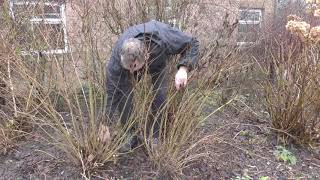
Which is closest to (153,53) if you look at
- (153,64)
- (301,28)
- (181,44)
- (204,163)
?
(153,64)

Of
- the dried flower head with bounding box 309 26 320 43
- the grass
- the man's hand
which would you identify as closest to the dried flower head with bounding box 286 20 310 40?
the dried flower head with bounding box 309 26 320 43

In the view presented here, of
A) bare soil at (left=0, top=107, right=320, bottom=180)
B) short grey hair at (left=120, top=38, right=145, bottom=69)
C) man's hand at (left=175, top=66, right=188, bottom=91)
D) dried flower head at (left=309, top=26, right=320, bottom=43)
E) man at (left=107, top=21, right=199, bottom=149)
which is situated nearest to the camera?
short grey hair at (left=120, top=38, right=145, bottom=69)

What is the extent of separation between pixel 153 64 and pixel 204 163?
3.60 feet

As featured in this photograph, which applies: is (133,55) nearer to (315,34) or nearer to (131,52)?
(131,52)

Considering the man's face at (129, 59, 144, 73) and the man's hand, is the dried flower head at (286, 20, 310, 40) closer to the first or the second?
the man's hand

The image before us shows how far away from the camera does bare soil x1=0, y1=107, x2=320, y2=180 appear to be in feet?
13.2

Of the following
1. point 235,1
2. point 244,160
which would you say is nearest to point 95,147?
point 244,160

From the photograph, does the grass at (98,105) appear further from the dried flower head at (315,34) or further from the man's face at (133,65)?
the dried flower head at (315,34)

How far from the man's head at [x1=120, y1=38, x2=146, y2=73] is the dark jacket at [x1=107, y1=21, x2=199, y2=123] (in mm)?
266

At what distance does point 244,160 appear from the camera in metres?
4.58

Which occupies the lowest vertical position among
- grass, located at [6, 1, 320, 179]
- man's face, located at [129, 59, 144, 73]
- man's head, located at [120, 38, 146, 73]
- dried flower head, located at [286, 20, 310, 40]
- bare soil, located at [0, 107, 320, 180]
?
bare soil, located at [0, 107, 320, 180]

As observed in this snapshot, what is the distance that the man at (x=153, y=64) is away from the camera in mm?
3861

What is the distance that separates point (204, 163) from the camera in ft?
14.0

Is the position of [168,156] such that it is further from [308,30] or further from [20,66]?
[308,30]
